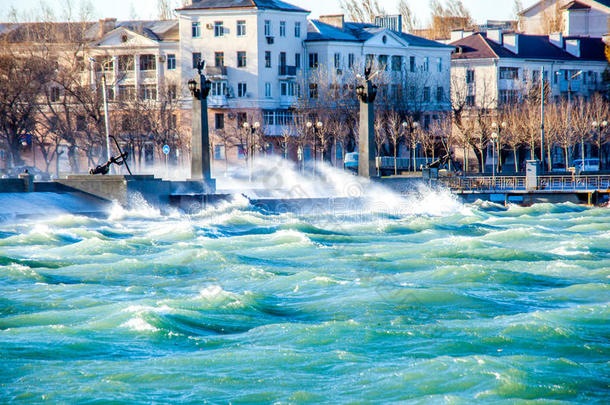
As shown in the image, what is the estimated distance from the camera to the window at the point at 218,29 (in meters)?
64.7

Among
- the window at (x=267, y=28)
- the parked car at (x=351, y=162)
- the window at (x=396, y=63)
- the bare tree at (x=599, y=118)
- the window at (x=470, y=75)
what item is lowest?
the parked car at (x=351, y=162)

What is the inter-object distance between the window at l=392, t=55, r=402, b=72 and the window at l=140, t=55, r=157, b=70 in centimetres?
1796

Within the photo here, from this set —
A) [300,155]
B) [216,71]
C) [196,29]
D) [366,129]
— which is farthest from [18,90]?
[366,129]

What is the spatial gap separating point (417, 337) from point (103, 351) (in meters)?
4.82

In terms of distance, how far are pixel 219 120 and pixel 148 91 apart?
18.8 feet

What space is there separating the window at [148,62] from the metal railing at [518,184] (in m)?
31.5

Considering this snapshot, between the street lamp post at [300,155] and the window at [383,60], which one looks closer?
the street lamp post at [300,155]

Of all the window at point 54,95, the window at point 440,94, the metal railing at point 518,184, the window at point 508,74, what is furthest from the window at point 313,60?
the metal railing at point 518,184

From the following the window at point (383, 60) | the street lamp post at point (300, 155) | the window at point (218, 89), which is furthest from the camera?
the window at point (383, 60)

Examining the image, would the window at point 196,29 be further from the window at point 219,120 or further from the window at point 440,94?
the window at point 440,94

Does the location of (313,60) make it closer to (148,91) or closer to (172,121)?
(172,121)

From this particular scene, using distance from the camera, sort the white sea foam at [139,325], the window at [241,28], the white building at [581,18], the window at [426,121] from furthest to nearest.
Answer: the white building at [581,18] < the window at [426,121] < the window at [241,28] < the white sea foam at [139,325]

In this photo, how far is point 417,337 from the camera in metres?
13.9

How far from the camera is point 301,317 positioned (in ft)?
50.9
